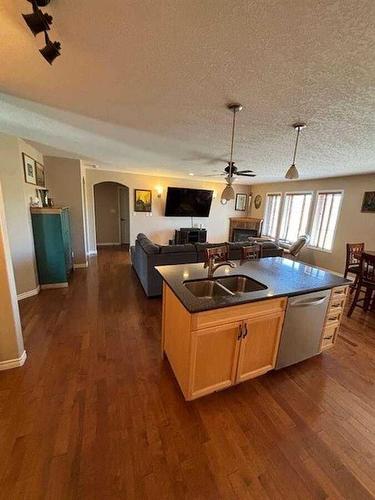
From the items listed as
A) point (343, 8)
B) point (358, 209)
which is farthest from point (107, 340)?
point (358, 209)

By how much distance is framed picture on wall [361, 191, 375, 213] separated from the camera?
442cm

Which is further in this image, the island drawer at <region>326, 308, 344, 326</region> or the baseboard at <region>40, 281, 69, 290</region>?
the baseboard at <region>40, 281, 69, 290</region>

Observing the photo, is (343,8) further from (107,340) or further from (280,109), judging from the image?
(107,340)

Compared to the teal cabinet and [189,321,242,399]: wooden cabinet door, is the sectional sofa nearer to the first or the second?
the teal cabinet

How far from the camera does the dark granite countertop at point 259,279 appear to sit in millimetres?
1588

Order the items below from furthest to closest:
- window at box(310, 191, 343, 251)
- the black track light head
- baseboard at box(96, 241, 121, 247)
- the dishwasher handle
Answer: baseboard at box(96, 241, 121, 247) < window at box(310, 191, 343, 251) < the dishwasher handle < the black track light head

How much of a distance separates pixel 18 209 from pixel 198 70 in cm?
326

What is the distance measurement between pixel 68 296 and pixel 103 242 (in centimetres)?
452

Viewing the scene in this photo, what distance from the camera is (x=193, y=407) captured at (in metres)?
1.71

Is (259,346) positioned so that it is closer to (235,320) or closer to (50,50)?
(235,320)

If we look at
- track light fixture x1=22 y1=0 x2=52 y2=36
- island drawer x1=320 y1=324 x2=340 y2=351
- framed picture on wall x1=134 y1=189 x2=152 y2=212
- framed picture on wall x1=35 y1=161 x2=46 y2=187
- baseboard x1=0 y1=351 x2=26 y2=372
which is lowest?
baseboard x1=0 y1=351 x2=26 y2=372

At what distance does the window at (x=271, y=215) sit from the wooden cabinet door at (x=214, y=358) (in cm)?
614

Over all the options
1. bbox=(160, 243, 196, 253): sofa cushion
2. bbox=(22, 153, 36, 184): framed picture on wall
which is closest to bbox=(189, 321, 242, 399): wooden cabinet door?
bbox=(160, 243, 196, 253): sofa cushion

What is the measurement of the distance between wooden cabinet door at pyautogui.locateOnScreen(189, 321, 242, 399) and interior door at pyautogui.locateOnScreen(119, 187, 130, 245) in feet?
21.4
